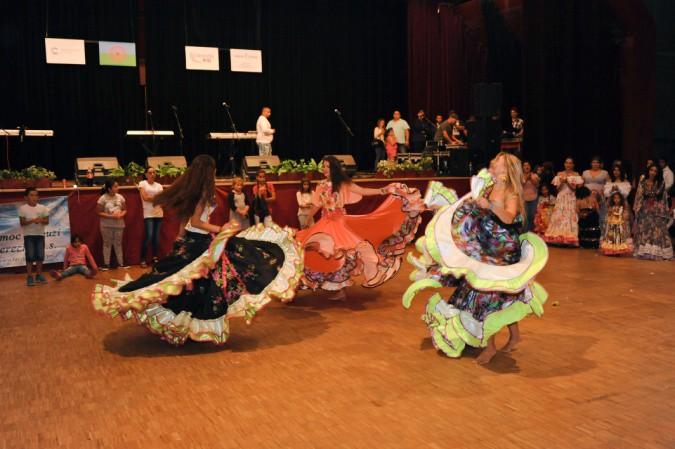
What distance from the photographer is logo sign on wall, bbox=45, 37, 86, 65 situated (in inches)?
593

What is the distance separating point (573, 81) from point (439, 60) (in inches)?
237

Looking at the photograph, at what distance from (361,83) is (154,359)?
15.3 metres

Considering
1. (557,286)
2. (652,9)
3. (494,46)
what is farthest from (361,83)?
(557,286)

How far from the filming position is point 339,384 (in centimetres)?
448

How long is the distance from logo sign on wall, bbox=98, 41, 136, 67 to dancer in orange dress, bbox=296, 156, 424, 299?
35.0 feet

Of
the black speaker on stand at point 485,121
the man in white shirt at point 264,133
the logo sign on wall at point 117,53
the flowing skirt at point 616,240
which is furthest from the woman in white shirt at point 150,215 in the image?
the flowing skirt at point 616,240

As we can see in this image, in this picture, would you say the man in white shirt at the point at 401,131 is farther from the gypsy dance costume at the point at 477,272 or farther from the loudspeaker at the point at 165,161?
the gypsy dance costume at the point at 477,272

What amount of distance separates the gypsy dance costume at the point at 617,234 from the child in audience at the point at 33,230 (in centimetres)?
842

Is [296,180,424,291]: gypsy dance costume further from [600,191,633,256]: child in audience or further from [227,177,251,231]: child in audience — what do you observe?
[600,191,633,256]: child in audience

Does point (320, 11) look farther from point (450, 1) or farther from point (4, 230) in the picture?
point (4, 230)

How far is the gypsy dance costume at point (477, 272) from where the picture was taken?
185 inches

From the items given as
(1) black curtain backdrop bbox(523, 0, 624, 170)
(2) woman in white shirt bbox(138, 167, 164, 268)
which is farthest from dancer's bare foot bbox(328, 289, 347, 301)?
(1) black curtain backdrop bbox(523, 0, 624, 170)

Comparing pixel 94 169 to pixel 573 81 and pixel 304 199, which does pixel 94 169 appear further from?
pixel 573 81

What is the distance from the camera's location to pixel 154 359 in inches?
202
